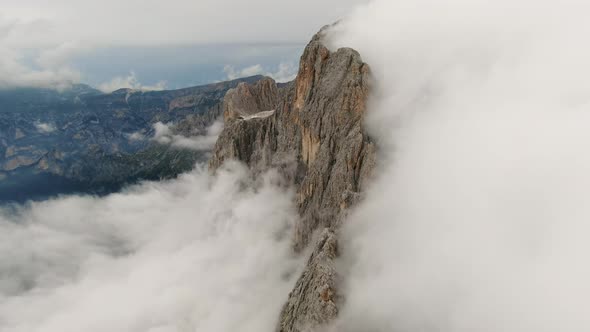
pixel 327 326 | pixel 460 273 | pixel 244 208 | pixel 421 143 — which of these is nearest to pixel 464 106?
pixel 421 143

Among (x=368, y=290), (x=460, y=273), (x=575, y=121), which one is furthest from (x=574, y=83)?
(x=368, y=290)

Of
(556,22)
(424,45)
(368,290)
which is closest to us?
(368,290)

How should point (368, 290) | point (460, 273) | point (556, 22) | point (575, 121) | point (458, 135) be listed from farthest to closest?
point (556, 22), point (458, 135), point (368, 290), point (575, 121), point (460, 273)

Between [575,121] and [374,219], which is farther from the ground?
[575,121]

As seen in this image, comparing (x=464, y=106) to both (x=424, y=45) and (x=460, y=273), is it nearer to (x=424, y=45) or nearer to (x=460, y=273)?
(x=424, y=45)

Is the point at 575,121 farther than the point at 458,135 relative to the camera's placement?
No

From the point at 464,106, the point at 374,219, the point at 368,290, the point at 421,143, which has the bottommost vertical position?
the point at 368,290

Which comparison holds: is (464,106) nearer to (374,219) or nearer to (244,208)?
(374,219)
